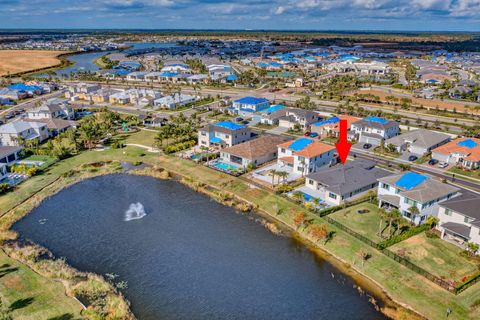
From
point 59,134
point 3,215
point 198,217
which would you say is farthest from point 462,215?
point 59,134

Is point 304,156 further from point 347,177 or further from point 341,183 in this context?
point 341,183

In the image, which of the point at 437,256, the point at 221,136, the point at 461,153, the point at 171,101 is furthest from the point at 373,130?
the point at 171,101

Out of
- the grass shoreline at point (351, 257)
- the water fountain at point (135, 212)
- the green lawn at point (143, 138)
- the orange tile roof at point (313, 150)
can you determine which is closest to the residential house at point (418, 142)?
the orange tile roof at point (313, 150)

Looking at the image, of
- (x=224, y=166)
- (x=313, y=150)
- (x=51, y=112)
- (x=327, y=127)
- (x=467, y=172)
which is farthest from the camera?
(x=51, y=112)

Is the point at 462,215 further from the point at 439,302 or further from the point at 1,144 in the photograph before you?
the point at 1,144

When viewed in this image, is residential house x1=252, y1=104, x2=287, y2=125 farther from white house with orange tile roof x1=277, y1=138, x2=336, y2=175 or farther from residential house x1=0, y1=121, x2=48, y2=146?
residential house x1=0, y1=121, x2=48, y2=146

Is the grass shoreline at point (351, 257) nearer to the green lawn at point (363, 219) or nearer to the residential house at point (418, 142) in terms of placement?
the green lawn at point (363, 219)

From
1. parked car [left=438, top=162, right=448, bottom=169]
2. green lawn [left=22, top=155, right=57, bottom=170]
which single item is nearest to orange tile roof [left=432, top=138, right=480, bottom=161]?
parked car [left=438, top=162, right=448, bottom=169]

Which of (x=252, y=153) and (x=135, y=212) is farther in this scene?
(x=252, y=153)
